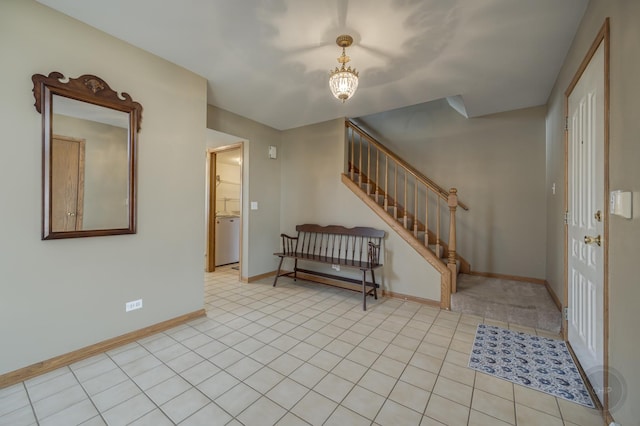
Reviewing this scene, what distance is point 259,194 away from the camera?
447cm

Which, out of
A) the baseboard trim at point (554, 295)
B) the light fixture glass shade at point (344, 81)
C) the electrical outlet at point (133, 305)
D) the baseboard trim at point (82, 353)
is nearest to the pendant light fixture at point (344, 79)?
the light fixture glass shade at point (344, 81)

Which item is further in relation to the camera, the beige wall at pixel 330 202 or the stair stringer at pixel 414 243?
the beige wall at pixel 330 202

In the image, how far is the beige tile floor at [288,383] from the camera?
61.1 inches

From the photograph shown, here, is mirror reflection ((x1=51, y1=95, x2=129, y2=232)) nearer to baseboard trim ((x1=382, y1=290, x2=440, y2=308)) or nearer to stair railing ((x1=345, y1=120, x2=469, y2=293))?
stair railing ((x1=345, y1=120, x2=469, y2=293))

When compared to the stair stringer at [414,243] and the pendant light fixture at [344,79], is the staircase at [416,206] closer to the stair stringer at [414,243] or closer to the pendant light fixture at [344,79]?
the stair stringer at [414,243]

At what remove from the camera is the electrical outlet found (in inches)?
94.0

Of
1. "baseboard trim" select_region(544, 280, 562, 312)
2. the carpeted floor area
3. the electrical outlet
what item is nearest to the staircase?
the carpeted floor area

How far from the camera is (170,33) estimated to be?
2221 mm

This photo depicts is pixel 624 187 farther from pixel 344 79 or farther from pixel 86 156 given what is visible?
pixel 86 156

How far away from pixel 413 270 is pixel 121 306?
125 inches

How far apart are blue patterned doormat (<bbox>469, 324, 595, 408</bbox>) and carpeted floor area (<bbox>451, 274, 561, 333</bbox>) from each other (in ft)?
0.85

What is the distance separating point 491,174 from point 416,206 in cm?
119

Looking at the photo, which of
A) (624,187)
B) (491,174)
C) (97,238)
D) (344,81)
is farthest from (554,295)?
(97,238)

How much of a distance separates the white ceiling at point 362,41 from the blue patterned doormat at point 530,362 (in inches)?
102
